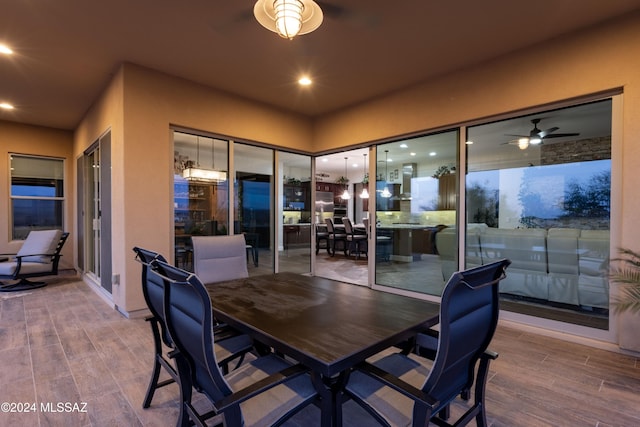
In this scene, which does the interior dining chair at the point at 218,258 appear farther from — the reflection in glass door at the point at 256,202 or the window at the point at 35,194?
the window at the point at 35,194

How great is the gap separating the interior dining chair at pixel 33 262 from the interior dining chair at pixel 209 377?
204 inches

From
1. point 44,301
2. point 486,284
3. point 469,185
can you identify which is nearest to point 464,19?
point 469,185

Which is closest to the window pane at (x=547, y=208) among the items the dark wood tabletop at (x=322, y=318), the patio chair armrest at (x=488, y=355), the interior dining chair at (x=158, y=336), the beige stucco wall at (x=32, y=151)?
the dark wood tabletop at (x=322, y=318)

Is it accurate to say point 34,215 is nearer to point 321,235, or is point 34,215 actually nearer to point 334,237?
point 321,235

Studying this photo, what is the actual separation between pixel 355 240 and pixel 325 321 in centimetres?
692

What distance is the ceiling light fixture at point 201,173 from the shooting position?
14.1 ft

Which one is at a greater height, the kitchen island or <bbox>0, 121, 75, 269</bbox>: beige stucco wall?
<bbox>0, 121, 75, 269</bbox>: beige stucco wall

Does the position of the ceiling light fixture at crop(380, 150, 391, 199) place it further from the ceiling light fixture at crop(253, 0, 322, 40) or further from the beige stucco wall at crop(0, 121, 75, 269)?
the beige stucco wall at crop(0, 121, 75, 269)

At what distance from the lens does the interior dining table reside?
4.03 feet

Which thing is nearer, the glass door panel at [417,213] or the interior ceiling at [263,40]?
the interior ceiling at [263,40]

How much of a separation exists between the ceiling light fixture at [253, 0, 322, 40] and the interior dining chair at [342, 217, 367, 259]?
649cm

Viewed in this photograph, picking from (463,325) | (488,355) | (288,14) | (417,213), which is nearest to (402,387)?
(463,325)

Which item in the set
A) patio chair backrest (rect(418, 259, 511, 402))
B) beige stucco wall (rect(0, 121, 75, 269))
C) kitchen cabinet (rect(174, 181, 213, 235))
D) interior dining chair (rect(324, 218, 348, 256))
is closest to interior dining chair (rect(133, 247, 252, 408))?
patio chair backrest (rect(418, 259, 511, 402))

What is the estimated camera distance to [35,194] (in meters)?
6.15
